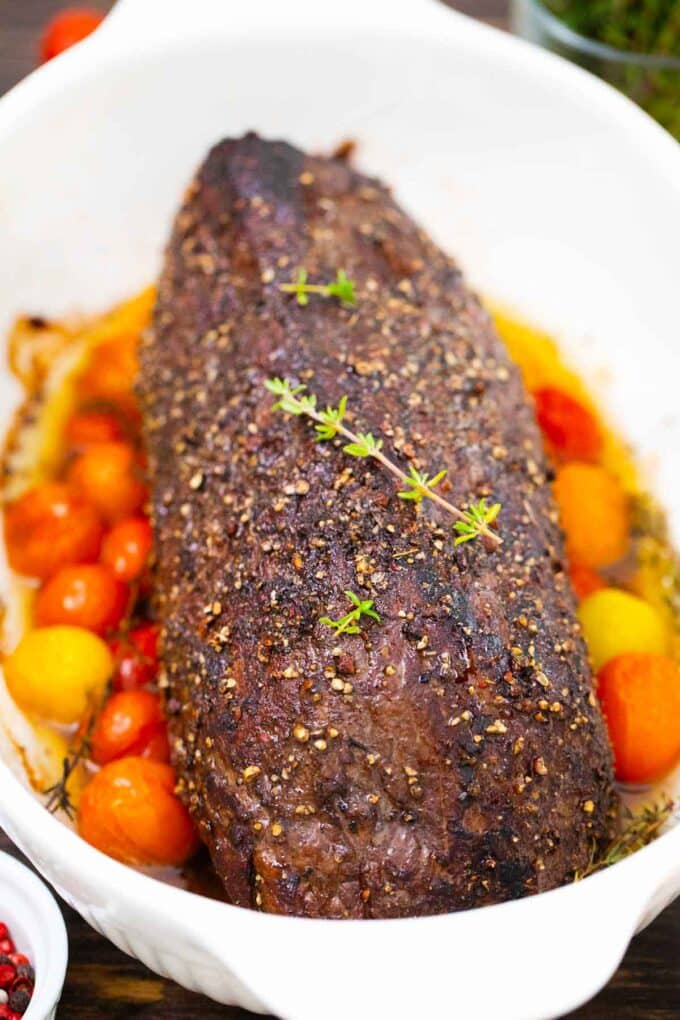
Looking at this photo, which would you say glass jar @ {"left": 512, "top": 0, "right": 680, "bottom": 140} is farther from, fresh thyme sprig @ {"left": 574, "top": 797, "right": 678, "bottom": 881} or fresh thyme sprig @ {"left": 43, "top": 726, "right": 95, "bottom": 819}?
fresh thyme sprig @ {"left": 43, "top": 726, "right": 95, "bottom": 819}

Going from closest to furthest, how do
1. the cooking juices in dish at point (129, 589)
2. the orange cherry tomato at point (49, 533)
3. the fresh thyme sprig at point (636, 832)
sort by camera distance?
the fresh thyme sprig at point (636, 832), the cooking juices in dish at point (129, 589), the orange cherry tomato at point (49, 533)

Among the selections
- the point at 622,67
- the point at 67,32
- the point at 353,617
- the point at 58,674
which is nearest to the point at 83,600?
the point at 58,674

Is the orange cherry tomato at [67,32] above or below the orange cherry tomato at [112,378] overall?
above

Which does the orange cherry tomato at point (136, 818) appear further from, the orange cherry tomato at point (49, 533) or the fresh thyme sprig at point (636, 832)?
the fresh thyme sprig at point (636, 832)

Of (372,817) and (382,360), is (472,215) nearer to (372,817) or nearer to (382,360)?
(382,360)

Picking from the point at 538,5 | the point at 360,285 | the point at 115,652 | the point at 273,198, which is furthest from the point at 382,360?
the point at 538,5

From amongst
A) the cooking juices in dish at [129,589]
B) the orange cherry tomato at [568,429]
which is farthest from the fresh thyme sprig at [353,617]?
the orange cherry tomato at [568,429]

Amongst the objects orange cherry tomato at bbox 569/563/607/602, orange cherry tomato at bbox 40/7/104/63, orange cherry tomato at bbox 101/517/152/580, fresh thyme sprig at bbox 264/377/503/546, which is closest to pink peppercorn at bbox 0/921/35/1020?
orange cherry tomato at bbox 101/517/152/580
